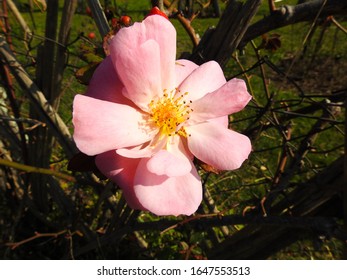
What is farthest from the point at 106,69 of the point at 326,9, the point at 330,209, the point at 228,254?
the point at 228,254

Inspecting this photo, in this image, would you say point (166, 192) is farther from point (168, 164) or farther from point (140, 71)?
point (140, 71)

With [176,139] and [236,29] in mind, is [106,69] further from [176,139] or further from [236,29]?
[236,29]

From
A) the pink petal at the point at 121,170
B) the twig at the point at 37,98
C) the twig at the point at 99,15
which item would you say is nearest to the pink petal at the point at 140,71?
the pink petal at the point at 121,170

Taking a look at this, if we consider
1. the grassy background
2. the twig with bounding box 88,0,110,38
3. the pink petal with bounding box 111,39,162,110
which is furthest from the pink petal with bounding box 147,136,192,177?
the grassy background

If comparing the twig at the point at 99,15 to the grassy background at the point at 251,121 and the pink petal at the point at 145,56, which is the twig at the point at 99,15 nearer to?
the pink petal at the point at 145,56

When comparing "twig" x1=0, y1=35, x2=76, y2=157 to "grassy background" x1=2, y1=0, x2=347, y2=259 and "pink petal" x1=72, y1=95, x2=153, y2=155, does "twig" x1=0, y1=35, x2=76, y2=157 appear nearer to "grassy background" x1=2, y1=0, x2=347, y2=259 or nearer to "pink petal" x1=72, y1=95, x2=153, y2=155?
→ "grassy background" x1=2, y1=0, x2=347, y2=259
